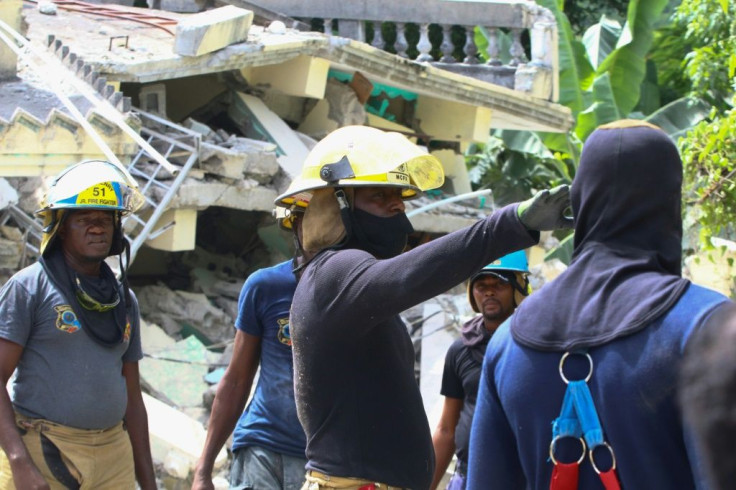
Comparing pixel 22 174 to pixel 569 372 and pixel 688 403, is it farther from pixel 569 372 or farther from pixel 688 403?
pixel 688 403

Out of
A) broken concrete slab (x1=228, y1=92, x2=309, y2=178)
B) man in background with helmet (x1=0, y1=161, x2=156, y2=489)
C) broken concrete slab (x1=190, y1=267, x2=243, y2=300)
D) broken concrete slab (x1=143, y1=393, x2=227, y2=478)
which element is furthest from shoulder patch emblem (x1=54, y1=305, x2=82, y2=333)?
broken concrete slab (x1=190, y1=267, x2=243, y2=300)

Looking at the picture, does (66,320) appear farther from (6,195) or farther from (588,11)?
(588,11)

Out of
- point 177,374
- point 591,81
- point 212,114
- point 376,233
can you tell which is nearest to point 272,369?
point 376,233

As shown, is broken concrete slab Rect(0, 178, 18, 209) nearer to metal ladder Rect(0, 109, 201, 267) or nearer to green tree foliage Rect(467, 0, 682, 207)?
metal ladder Rect(0, 109, 201, 267)

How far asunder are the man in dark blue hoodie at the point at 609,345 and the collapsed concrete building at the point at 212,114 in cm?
473

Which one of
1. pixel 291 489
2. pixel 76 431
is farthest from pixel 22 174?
pixel 291 489

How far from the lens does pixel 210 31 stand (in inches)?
406

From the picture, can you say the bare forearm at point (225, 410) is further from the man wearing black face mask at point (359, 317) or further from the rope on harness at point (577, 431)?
the rope on harness at point (577, 431)

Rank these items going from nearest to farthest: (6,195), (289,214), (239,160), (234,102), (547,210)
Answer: (547,210) < (289,214) < (6,195) < (239,160) < (234,102)

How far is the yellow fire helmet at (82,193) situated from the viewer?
4.95 m

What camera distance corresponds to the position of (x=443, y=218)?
491 inches

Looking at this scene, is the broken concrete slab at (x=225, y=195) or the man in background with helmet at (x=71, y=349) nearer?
the man in background with helmet at (x=71, y=349)

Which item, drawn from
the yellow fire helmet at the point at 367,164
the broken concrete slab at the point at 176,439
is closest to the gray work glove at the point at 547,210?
the yellow fire helmet at the point at 367,164

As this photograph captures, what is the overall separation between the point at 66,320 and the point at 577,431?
2.77 meters
